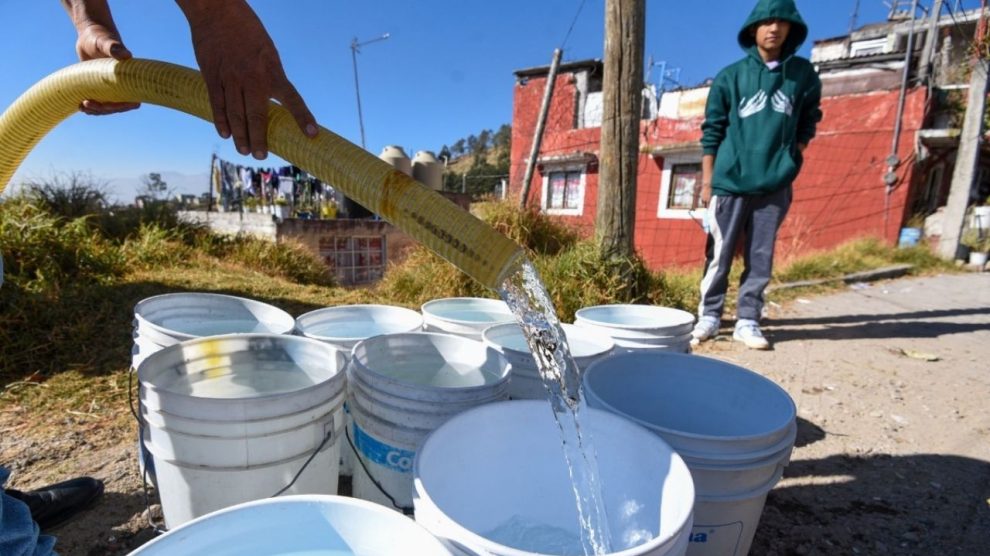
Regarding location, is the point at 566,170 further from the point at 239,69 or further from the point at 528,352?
the point at 239,69

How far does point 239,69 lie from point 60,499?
1.54m

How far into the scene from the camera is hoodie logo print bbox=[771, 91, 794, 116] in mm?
2994

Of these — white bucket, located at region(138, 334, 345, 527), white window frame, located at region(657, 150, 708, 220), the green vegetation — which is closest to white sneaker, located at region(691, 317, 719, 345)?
the green vegetation

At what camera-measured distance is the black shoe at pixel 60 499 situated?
1.44m

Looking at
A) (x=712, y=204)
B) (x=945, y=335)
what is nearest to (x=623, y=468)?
(x=712, y=204)

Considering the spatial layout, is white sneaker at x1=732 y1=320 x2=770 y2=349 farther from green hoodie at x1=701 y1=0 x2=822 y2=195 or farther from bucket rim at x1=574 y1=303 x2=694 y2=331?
bucket rim at x1=574 y1=303 x2=694 y2=331

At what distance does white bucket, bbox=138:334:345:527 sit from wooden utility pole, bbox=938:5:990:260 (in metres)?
10.5

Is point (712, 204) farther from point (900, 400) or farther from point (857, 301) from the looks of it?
point (857, 301)

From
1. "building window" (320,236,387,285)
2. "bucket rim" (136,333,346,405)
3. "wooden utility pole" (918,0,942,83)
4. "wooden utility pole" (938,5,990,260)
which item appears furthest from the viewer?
"building window" (320,236,387,285)

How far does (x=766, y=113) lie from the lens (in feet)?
9.93

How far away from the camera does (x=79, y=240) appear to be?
4.11 meters

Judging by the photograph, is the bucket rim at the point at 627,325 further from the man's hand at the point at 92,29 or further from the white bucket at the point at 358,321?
the man's hand at the point at 92,29

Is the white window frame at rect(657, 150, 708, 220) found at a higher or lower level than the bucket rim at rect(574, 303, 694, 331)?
higher

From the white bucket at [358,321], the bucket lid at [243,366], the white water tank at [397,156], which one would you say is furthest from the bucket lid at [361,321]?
the white water tank at [397,156]
